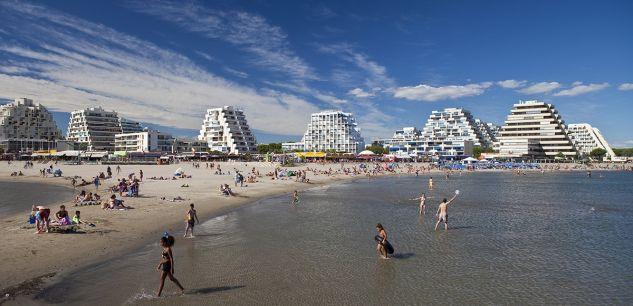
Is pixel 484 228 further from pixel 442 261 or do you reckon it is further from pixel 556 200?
pixel 556 200

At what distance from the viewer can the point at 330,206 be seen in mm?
29594

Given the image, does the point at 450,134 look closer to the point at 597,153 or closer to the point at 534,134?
the point at 534,134

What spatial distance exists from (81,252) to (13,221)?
794 centimetres

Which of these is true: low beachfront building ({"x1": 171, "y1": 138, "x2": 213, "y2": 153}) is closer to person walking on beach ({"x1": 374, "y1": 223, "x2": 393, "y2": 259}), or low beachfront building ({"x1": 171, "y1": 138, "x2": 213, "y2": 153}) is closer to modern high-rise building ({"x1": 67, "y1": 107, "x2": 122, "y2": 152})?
modern high-rise building ({"x1": 67, "y1": 107, "x2": 122, "y2": 152})

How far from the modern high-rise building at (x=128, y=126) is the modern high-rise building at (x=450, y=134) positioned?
129m

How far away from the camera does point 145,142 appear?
137875 millimetres

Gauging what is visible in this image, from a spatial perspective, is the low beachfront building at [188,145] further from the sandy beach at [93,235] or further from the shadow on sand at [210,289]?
the shadow on sand at [210,289]

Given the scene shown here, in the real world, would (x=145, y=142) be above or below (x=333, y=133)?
below

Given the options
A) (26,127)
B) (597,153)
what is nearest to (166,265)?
(26,127)

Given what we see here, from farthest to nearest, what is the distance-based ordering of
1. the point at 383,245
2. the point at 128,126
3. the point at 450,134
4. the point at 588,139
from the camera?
the point at 588,139
the point at 450,134
the point at 128,126
the point at 383,245

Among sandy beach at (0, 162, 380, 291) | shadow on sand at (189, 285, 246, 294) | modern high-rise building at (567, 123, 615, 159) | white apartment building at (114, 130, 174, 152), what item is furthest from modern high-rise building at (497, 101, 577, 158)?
shadow on sand at (189, 285, 246, 294)

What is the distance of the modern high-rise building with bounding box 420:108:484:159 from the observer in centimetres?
15812

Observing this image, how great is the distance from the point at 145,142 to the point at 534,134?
459 feet

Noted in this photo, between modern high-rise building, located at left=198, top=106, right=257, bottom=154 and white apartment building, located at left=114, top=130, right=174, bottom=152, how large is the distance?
16.1m
